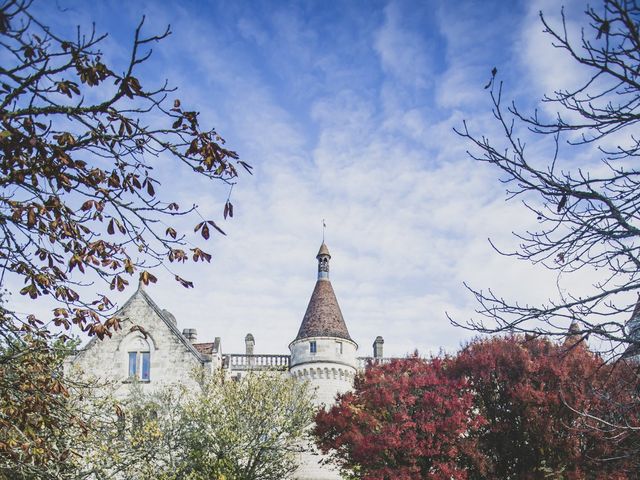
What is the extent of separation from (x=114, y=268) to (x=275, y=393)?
17.5 meters

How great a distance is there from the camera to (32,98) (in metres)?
6.43

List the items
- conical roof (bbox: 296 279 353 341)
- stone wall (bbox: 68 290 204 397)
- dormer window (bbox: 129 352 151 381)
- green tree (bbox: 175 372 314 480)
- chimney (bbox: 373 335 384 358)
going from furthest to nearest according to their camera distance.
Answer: chimney (bbox: 373 335 384 358)
conical roof (bbox: 296 279 353 341)
dormer window (bbox: 129 352 151 381)
stone wall (bbox: 68 290 204 397)
green tree (bbox: 175 372 314 480)

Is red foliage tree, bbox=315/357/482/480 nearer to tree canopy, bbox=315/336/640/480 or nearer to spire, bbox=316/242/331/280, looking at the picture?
tree canopy, bbox=315/336/640/480

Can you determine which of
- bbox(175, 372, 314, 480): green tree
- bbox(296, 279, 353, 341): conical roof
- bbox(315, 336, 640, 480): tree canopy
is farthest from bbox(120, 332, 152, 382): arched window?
bbox(296, 279, 353, 341): conical roof

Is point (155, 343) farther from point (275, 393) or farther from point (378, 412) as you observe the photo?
point (378, 412)

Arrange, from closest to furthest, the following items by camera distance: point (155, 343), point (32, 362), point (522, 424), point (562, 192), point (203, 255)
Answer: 1. point (562, 192)
2. point (203, 255)
3. point (32, 362)
4. point (522, 424)
5. point (155, 343)

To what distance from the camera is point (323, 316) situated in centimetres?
3584

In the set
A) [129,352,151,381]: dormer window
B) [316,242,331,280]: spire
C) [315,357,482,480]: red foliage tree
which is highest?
[316,242,331,280]: spire

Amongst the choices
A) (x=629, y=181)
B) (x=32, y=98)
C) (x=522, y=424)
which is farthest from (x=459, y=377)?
(x=32, y=98)

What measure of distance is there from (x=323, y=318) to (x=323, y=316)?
15cm

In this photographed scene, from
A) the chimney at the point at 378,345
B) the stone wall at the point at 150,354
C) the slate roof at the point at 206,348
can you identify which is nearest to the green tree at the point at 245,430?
the stone wall at the point at 150,354

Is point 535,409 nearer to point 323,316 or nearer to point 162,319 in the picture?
point 162,319

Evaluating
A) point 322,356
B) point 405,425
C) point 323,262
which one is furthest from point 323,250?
point 405,425

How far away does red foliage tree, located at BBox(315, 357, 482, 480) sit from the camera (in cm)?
2006
